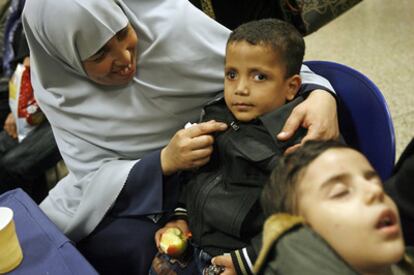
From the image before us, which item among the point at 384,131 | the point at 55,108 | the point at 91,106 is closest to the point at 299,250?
the point at 384,131

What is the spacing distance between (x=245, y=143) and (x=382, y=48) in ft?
8.38

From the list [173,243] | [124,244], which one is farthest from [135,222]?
[173,243]

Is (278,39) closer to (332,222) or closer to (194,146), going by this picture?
(194,146)

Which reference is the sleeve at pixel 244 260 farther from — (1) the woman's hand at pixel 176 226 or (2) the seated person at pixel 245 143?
(1) the woman's hand at pixel 176 226

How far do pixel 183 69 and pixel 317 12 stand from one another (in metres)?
0.90

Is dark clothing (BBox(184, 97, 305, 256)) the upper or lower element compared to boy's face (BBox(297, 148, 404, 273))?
lower

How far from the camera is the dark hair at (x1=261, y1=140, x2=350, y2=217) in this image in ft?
2.87

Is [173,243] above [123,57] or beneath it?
beneath

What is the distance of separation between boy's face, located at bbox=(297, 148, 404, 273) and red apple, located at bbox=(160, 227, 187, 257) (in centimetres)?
55

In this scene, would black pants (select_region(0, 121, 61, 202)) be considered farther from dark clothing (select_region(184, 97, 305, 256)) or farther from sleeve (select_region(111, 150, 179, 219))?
dark clothing (select_region(184, 97, 305, 256))

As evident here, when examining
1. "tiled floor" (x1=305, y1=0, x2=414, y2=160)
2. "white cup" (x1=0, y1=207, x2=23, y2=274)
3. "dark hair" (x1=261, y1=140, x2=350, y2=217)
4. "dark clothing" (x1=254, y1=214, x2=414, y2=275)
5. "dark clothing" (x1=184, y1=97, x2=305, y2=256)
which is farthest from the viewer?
"tiled floor" (x1=305, y1=0, x2=414, y2=160)

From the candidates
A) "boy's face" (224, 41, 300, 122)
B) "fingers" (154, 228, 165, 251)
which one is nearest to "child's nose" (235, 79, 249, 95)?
"boy's face" (224, 41, 300, 122)

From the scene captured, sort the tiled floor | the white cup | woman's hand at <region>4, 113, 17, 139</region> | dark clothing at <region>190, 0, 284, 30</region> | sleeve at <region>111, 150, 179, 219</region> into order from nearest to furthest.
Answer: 1. the white cup
2. sleeve at <region>111, 150, 179, 219</region>
3. dark clothing at <region>190, 0, 284, 30</region>
4. woman's hand at <region>4, 113, 17, 139</region>
5. the tiled floor

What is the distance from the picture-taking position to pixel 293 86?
135 cm
